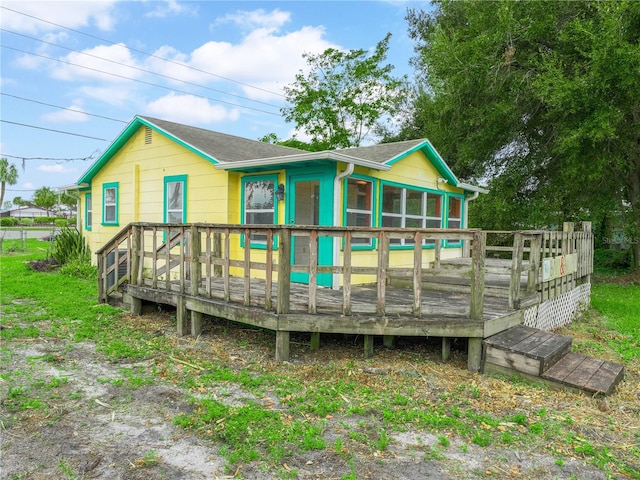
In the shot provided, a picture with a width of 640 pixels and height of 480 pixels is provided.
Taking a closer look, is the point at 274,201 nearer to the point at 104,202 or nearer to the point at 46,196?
the point at 104,202

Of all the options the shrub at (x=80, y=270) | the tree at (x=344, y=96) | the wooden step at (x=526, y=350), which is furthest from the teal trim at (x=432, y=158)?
the tree at (x=344, y=96)

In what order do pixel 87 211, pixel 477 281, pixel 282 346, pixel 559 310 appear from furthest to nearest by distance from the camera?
pixel 87 211
pixel 559 310
pixel 282 346
pixel 477 281

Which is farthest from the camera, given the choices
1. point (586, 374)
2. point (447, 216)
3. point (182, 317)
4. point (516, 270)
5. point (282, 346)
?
point (447, 216)

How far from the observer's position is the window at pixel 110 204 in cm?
1121

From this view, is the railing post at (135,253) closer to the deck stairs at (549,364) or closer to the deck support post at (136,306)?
the deck support post at (136,306)

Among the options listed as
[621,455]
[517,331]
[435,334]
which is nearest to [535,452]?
[621,455]

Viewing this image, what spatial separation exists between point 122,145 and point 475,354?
9747 millimetres

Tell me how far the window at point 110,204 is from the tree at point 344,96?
17.2 metres

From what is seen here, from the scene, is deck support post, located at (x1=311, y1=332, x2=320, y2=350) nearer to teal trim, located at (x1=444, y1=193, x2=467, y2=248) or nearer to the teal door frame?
the teal door frame

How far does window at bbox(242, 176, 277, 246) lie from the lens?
8.10 metres

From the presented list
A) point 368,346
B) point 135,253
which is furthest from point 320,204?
point 135,253

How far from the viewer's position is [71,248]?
13.0m

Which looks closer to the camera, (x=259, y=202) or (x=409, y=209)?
(x=259, y=202)

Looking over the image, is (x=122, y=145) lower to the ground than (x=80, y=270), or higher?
higher
